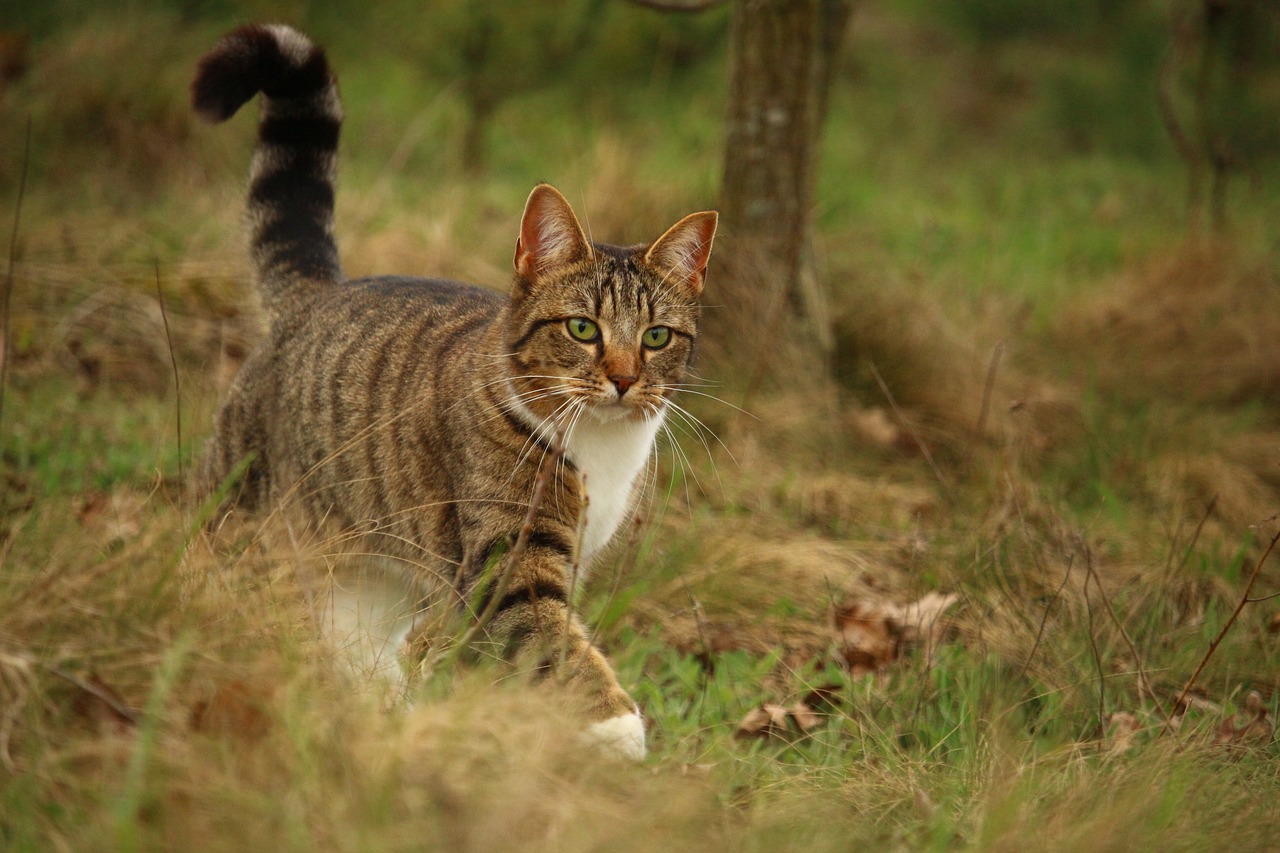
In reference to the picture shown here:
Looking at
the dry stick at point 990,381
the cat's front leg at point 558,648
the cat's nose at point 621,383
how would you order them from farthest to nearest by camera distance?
the dry stick at point 990,381
the cat's nose at point 621,383
the cat's front leg at point 558,648

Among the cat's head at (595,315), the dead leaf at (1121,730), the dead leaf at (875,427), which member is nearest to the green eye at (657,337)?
the cat's head at (595,315)

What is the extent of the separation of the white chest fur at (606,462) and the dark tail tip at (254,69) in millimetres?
1226

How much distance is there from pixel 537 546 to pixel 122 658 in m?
1.03

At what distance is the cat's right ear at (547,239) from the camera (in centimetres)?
296

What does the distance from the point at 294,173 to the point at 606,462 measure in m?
1.50

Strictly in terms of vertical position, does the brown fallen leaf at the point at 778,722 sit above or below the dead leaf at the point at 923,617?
below

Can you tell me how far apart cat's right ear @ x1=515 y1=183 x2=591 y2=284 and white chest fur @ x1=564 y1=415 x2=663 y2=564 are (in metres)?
0.43

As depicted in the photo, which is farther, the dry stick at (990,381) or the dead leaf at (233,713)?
the dry stick at (990,381)

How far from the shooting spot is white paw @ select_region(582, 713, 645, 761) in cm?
219

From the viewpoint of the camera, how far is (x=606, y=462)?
117 inches

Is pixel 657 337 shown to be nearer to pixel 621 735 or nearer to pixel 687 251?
pixel 687 251

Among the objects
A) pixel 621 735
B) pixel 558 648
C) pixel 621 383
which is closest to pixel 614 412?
pixel 621 383

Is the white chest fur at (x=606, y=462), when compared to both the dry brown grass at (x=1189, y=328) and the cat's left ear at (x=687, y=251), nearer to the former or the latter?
the cat's left ear at (x=687, y=251)

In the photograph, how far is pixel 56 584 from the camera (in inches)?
78.5
